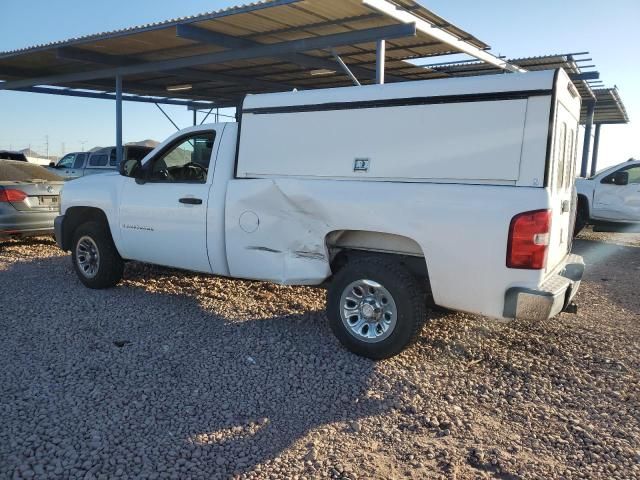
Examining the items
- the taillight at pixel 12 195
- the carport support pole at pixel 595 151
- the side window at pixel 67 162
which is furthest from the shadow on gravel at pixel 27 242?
the carport support pole at pixel 595 151

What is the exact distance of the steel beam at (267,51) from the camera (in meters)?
9.02

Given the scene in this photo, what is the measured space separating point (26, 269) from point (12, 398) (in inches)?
182

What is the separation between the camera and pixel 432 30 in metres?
9.16

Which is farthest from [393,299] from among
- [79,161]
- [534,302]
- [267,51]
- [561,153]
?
[79,161]

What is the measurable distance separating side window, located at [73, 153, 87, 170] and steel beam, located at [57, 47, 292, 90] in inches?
191

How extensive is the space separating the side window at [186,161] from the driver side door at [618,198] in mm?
9139

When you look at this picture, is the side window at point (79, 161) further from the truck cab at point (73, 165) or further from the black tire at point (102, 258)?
the black tire at point (102, 258)

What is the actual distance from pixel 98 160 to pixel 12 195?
9037 millimetres

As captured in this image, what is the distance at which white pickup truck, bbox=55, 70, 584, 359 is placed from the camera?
391cm

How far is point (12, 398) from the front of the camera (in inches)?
148

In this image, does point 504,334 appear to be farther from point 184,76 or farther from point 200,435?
point 184,76

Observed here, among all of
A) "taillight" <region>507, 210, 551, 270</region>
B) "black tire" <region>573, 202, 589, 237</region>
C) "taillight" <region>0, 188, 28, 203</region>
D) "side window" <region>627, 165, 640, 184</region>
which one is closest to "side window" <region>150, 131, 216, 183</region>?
"taillight" <region>507, 210, 551, 270</region>

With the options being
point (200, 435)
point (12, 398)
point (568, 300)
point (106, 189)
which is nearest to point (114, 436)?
point (200, 435)

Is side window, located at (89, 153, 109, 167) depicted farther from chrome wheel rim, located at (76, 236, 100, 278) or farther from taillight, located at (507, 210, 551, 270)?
taillight, located at (507, 210, 551, 270)
